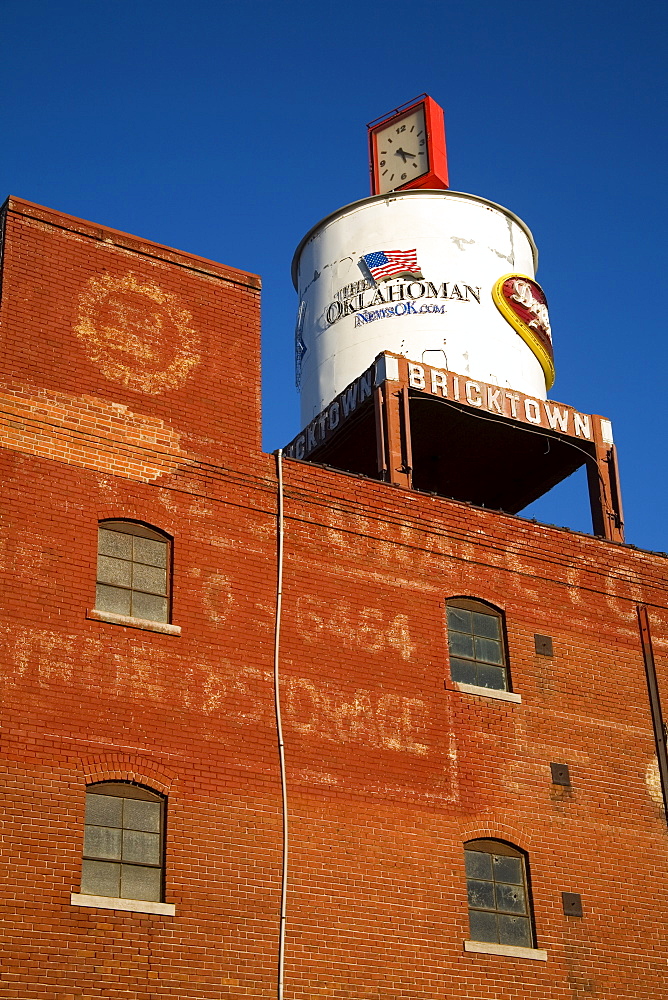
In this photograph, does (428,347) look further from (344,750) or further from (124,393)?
(344,750)

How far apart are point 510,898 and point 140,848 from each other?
6.17 m

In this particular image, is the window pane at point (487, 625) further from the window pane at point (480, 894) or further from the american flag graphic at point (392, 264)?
the american flag graphic at point (392, 264)

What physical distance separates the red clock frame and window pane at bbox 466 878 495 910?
1570cm

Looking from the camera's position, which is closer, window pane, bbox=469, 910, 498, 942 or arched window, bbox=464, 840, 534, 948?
window pane, bbox=469, 910, 498, 942

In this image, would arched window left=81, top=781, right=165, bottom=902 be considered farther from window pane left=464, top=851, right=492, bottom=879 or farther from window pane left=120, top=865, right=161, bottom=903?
window pane left=464, top=851, right=492, bottom=879

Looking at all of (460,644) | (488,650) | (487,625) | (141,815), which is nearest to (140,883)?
(141,815)

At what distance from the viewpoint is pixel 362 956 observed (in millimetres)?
19969

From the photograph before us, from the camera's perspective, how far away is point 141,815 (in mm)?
19156

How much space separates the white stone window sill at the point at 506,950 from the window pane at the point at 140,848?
5042mm

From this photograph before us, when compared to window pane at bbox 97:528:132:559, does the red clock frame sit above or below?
above

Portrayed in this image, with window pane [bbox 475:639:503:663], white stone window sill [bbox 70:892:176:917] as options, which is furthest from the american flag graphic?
white stone window sill [bbox 70:892:176:917]

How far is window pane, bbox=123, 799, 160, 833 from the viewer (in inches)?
749

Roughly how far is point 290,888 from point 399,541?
638 cm

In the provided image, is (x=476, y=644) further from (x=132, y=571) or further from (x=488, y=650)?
(x=132, y=571)
